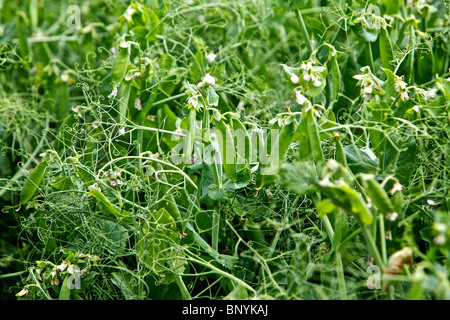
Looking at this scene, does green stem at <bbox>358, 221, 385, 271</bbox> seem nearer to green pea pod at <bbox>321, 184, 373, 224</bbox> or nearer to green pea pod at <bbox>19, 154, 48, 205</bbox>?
green pea pod at <bbox>321, 184, 373, 224</bbox>

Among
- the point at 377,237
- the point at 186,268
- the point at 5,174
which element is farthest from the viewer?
the point at 5,174

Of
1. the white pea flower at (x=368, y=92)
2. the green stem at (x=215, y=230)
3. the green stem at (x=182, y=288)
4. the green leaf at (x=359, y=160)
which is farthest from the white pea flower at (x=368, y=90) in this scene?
the green stem at (x=182, y=288)

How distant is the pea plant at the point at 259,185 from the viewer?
25.2 inches

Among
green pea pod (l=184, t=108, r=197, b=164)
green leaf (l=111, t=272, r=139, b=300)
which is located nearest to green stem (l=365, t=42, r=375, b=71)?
green pea pod (l=184, t=108, r=197, b=164)

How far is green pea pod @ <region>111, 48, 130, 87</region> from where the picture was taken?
0.88 m

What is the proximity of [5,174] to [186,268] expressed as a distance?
1.94 ft

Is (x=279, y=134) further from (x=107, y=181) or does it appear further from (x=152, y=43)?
(x=152, y=43)

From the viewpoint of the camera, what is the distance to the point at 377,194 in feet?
1.87

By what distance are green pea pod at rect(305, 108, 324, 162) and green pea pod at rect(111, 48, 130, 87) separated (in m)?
0.40

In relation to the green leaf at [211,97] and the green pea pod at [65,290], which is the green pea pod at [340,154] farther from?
the green pea pod at [65,290]

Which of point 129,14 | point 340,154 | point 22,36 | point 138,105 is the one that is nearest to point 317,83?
point 340,154

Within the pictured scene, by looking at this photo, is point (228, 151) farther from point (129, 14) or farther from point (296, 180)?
point (129, 14)
